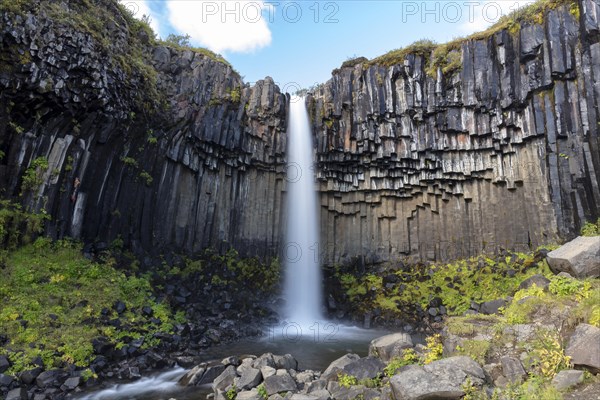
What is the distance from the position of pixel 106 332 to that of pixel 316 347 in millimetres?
7706

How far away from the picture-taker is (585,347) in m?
5.74

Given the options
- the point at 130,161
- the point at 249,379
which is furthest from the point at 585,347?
the point at 130,161

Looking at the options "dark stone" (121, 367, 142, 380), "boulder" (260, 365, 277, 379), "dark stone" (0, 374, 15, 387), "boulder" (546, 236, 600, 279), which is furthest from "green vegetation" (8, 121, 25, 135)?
"boulder" (546, 236, 600, 279)

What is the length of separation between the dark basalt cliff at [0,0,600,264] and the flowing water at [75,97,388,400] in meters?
0.84

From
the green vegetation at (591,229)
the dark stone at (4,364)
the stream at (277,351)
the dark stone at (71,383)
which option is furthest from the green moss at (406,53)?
the dark stone at (4,364)

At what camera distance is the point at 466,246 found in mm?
21219

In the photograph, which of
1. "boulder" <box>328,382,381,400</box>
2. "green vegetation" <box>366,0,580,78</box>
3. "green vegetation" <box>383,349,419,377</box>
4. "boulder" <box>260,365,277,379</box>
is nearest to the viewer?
"boulder" <box>328,382,381,400</box>

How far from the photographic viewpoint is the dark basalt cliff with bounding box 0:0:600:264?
15023 millimetres

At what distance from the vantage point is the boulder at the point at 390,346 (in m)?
8.77

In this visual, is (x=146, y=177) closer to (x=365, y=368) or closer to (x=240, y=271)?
(x=240, y=271)

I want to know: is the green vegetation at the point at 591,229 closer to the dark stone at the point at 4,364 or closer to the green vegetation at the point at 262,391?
the green vegetation at the point at 262,391

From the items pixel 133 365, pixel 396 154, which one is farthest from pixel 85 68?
pixel 396 154

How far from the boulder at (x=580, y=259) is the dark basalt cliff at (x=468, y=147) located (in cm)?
866

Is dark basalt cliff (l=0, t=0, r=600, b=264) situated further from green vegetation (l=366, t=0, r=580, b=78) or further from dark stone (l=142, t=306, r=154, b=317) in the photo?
dark stone (l=142, t=306, r=154, b=317)
